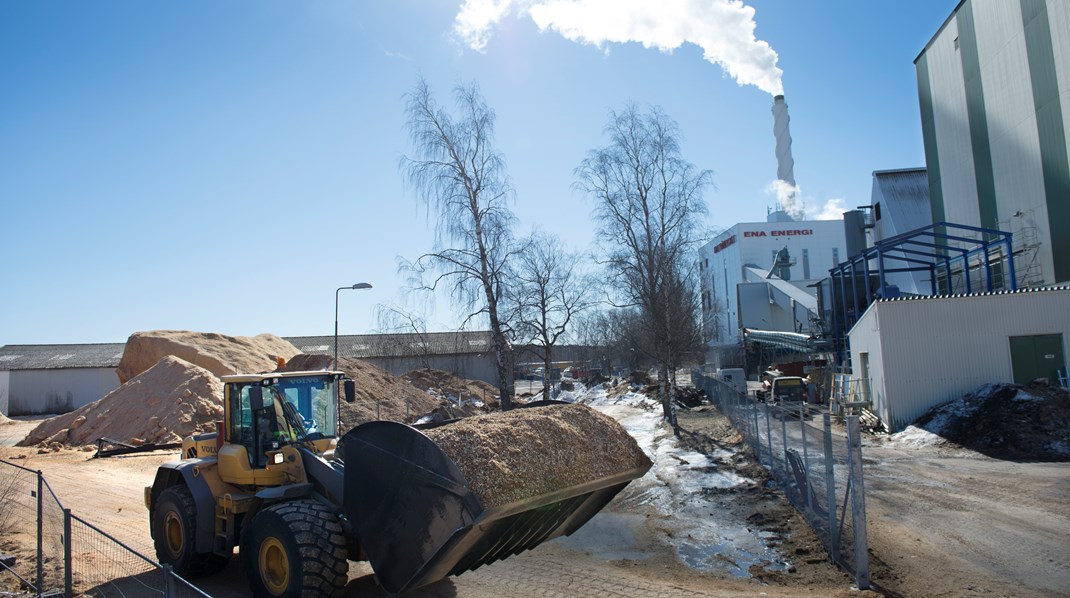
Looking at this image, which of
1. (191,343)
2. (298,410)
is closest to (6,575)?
(298,410)

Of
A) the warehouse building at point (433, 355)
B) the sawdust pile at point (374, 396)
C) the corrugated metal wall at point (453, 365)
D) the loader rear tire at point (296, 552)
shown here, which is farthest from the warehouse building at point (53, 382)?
the loader rear tire at point (296, 552)

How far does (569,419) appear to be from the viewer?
22.1 ft

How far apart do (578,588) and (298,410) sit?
3.82m

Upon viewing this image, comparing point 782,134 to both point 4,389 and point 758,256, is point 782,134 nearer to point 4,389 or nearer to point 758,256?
point 758,256

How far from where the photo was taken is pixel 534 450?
6145 mm

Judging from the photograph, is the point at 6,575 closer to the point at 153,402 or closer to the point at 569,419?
the point at 569,419

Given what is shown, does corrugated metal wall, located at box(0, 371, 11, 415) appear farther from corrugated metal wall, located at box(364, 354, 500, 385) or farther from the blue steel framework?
the blue steel framework

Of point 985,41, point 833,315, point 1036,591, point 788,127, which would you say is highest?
point 788,127

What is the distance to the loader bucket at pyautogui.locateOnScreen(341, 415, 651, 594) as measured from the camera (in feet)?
17.9

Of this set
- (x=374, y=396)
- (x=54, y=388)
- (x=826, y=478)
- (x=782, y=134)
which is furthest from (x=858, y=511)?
(x=782, y=134)

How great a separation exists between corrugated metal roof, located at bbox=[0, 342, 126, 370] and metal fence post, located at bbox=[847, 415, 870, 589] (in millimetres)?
61437

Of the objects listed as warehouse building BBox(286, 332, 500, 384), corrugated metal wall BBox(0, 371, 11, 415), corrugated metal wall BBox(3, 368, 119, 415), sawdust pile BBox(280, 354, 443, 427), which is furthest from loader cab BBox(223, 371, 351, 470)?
corrugated metal wall BBox(0, 371, 11, 415)

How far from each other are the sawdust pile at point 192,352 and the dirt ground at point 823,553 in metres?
Result: 17.9

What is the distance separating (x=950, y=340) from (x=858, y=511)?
608 inches
